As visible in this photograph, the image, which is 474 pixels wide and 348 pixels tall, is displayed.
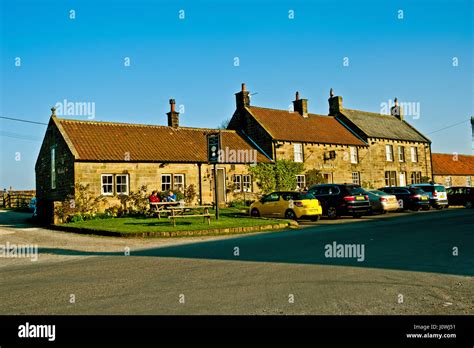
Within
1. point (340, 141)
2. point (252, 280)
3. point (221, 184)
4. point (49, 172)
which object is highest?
point (340, 141)

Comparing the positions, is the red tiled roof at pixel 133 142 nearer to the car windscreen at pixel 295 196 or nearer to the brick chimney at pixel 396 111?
the car windscreen at pixel 295 196

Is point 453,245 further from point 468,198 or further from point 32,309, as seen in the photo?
point 468,198

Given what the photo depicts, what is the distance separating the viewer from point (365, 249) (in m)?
11.2

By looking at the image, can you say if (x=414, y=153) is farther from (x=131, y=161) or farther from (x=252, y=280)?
(x=252, y=280)

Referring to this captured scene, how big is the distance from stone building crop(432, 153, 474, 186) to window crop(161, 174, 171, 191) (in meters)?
34.5

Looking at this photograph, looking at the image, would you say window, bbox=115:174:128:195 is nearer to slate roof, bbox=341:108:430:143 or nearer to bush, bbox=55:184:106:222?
bush, bbox=55:184:106:222

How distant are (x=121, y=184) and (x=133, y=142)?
3.48 metres

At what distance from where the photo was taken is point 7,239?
16328 mm

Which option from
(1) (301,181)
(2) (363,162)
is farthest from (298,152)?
(2) (363,162)

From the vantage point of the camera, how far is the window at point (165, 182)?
2634cm

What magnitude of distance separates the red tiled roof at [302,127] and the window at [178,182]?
342 inches

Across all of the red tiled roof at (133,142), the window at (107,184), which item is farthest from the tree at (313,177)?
the window at (107,184)

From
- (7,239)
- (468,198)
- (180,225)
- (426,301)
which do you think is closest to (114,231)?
(180,225)

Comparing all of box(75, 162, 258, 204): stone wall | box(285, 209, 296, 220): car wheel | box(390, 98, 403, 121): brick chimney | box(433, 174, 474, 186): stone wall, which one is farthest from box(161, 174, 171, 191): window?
box(433, 174, 474, 186): stone wall
